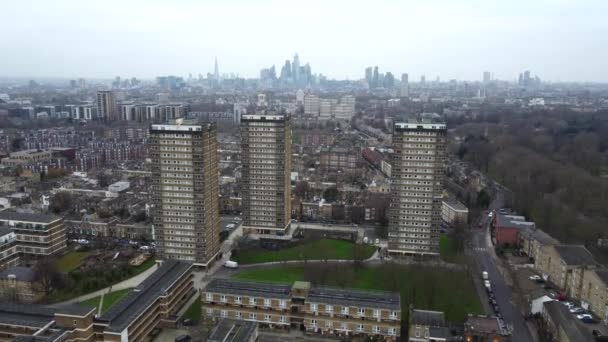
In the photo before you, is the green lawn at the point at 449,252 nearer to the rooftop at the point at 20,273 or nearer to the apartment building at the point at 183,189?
the apartment building at the point at 183,189

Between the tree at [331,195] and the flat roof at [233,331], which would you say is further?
the tree at [331,195]

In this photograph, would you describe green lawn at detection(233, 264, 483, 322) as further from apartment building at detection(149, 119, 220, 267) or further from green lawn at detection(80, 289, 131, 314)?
green lawn at detection(80, 289, 131, 314)

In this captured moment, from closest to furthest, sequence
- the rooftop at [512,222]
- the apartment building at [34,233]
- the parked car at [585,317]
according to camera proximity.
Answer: the parked car at [585,317], the apartment building at [34,233], the rooftop at [512,222]

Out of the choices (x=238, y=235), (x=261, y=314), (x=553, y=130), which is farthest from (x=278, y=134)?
(x=553, y=130)

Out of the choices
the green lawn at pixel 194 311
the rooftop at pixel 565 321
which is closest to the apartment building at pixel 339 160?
the green lawn at pixel 194 311

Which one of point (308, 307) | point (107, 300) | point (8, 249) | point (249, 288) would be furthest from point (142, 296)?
point (8, 249)

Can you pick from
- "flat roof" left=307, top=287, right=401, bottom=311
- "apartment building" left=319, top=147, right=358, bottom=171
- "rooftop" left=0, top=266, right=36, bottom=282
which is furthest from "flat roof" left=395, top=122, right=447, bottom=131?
"apartment building" left=319, top=147, right=358, bottom=171

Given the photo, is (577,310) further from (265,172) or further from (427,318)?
(265,172)
